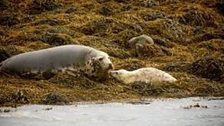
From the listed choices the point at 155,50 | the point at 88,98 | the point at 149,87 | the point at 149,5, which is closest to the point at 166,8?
the point at 149,5

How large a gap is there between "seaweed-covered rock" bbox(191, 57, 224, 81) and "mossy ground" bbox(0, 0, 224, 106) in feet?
0.25

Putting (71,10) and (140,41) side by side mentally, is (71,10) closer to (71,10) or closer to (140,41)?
(71,10)

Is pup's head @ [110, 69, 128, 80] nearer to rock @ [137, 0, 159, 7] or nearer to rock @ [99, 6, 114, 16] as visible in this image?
rock @ [99, 6, 114, 16]

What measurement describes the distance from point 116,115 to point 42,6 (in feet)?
43.5

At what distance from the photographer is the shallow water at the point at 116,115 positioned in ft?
13.9

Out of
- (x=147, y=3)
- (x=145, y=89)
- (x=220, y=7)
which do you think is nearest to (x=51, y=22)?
(x=147, y=3)

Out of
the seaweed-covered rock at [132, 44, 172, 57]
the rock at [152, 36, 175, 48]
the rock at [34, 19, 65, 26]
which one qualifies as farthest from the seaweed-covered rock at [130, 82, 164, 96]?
the rock at [34, 19, 65, 26]

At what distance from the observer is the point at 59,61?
8555mm

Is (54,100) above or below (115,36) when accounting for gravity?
above

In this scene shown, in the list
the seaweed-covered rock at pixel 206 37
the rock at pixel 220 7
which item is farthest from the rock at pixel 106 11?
the rock at pixel 220 7

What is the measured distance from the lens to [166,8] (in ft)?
58.7

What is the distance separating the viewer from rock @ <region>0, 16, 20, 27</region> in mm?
15664

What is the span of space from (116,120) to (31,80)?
155 inches

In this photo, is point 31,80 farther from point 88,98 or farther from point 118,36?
point 118,36
